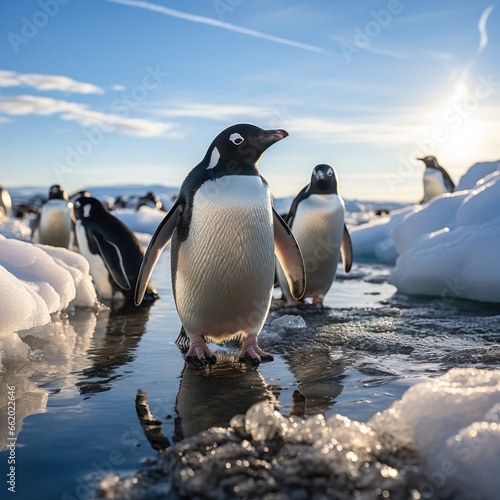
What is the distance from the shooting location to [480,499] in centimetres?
160

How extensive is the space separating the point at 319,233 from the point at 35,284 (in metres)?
2.63

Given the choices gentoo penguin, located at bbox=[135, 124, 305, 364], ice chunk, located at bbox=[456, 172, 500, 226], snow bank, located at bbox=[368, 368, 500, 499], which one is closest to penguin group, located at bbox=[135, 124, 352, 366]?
gentoo penguin, located at bbox=[135, 124, 305, 364]

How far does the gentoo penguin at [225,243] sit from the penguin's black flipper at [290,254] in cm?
28

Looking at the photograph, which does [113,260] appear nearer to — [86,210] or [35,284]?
[86,210]

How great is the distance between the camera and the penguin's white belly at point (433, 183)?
53.3 feet

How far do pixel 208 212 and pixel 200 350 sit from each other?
73 cm

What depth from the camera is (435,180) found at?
16.2 metres

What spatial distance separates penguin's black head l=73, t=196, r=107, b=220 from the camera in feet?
21.4

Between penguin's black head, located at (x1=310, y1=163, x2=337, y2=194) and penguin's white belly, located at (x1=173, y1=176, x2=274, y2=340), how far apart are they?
7.90ft

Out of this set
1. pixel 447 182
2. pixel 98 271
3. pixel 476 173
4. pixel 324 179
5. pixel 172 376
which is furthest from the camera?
pixel 447 182

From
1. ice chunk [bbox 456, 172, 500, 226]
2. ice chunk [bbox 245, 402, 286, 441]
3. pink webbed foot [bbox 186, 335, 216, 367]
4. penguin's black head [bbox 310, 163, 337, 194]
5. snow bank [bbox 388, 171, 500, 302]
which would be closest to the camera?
ice chunk [bbox 245, 402, 286, 441]

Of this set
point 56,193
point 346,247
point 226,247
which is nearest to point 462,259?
point 346,247

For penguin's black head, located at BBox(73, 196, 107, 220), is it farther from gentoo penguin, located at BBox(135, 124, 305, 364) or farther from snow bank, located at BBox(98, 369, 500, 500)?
snow bank, located at BBox(98, 369, 500, 500)

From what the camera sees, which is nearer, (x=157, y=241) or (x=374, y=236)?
(x=157, y=241)
